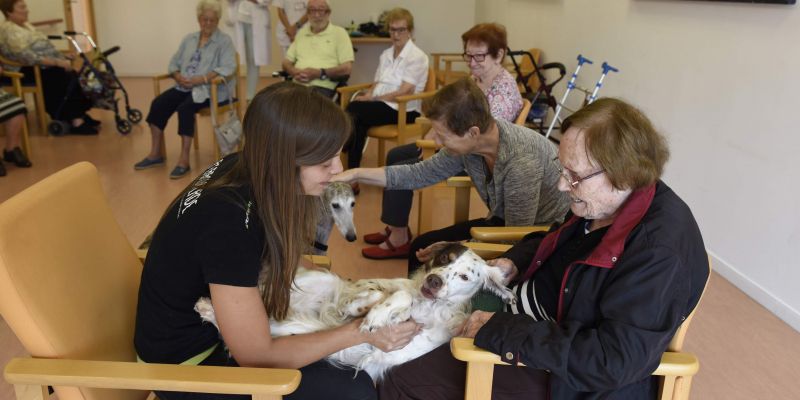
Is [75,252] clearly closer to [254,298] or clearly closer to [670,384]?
[254,298]

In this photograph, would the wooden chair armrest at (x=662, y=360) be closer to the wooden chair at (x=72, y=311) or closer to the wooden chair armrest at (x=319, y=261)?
the wooden chair at (x=72, y=311)

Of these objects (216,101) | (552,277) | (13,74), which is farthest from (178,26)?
(552,277)

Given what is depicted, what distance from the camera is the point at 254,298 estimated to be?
1.32m

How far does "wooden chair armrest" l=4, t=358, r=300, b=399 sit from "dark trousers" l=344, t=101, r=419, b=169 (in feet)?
10.7

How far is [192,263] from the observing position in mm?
1319

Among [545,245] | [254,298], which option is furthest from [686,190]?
[254,298]

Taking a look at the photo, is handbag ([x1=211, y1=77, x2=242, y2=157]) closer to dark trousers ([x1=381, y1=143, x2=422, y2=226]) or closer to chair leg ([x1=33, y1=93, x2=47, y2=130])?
dark trousers ([x1=381, y1=143, x2=422, y2=226])

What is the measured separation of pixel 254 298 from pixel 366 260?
207 cm

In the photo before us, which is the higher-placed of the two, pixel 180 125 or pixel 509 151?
pixel 509 151

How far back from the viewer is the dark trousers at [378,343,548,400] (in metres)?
1.48

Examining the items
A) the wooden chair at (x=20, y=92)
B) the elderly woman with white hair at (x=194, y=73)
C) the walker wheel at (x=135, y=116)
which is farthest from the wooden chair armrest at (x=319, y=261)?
the walker wheel at (x=135, y=116)

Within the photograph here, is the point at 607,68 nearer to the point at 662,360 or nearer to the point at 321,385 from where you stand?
the point at 662,360

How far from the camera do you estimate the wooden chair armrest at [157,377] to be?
1203 mm

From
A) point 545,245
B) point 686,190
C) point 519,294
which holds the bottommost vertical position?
point 686,190
